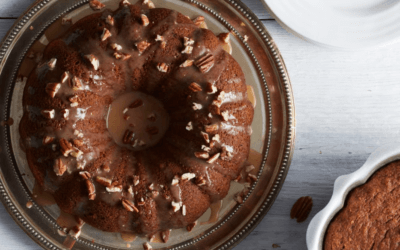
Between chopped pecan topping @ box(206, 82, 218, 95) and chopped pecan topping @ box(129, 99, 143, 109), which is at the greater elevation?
chopped pecan topping @ box(206, 82, 218, 95)

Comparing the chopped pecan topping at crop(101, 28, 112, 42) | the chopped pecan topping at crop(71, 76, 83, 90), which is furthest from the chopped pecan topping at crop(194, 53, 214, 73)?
the chopped pecan topping at crop(71, 76, 83, 90)

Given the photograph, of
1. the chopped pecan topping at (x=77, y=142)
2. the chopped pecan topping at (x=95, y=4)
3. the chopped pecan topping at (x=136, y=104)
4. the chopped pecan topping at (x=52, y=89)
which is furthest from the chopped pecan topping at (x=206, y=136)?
the chopped pecan topping at (x=95, y=4)

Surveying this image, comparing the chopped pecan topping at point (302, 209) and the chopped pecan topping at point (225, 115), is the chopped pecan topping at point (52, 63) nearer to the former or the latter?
the chopped pecan topping at point (225, 115)

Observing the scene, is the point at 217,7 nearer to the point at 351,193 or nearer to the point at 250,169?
the point at 250,169

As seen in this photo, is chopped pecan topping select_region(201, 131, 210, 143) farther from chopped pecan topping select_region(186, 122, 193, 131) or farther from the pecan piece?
the pecan piece

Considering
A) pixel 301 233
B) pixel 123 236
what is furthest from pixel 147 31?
pixel 301 233
